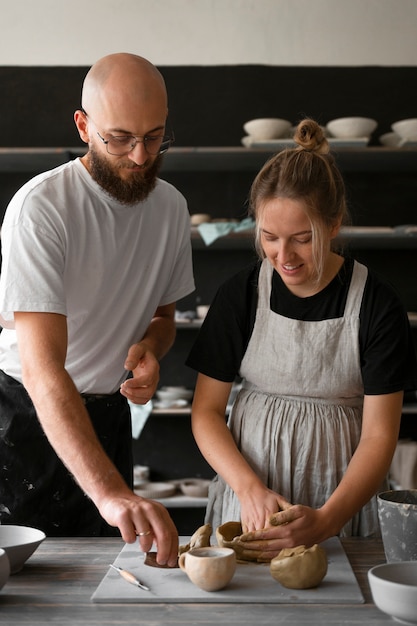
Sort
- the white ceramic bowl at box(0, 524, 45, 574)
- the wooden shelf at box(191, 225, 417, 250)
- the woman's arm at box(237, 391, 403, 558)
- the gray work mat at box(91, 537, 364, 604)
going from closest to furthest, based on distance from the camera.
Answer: the gray work mat at box(91, 537, 364, 604) < the white ceramic bowl at box(0, 524, 45, 574) < the woman's arm at box(237, 391, 403, 558) < the wooden shelf at box(191, 225, 417, 250)

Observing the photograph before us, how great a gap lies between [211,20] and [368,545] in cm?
384

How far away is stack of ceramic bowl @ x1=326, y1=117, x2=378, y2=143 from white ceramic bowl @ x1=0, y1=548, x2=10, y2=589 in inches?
135

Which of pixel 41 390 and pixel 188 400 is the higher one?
pixel 41 390

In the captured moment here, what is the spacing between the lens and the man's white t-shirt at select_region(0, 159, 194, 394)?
179 centimetres

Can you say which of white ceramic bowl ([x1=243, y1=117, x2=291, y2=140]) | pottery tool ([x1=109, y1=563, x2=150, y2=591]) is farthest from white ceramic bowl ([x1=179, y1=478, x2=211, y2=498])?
pottery tool ([x1=109, y1=563, x2=150, y2=591])

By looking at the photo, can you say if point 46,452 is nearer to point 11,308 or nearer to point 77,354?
point 77,354

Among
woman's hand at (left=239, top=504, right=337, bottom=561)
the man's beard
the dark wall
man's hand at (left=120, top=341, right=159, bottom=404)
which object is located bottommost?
woman's hand at (left=239, top=504, right=337, bottom=561)

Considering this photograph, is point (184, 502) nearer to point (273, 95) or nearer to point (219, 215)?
point (219, 215)

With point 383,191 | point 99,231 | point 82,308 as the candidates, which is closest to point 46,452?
point 82,308

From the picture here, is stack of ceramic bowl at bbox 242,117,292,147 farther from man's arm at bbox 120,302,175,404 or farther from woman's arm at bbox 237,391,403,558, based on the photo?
woman's arm at bbox 237,391,403,558

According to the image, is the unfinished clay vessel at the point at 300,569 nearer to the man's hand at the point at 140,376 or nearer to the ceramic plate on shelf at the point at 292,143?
the man's hand at the point at 140,376

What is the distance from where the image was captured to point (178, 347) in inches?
187

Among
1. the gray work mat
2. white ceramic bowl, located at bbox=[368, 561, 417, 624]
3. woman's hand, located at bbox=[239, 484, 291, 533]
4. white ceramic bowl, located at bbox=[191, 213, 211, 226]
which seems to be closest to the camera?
white ceramic bowl, located at bbox=[368, 561, 417, 624]

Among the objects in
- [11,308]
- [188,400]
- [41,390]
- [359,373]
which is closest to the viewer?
[41,390]
